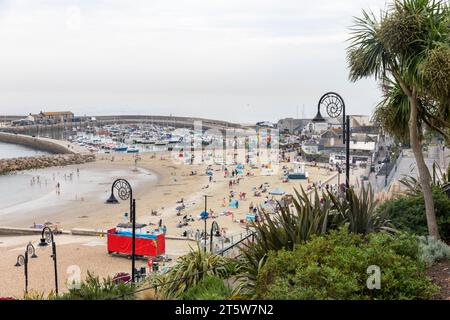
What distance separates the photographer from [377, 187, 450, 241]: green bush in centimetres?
874

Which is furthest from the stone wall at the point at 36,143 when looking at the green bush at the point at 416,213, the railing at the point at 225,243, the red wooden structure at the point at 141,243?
the green bush at the point at 416,213

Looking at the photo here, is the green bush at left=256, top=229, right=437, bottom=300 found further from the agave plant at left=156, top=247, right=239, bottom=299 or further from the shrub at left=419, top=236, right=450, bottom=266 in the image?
the agave plant at left=156, top=247, right=239, bottom=299

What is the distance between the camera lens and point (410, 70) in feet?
25.3

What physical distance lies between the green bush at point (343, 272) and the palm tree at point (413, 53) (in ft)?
8.43

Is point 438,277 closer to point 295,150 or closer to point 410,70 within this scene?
point 410,70

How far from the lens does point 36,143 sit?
97.0 metres

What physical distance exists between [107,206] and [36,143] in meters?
67.9

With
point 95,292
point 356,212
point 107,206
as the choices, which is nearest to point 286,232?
point 356,212

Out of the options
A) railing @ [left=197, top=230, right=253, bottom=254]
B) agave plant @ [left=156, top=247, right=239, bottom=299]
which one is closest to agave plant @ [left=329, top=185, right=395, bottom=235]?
railing @ [left=197, top=230, right=253, bottom=254]

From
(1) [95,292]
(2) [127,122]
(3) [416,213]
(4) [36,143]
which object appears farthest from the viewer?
(2) [127,122]

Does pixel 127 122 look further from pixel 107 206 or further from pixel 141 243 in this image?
pixel 141 243

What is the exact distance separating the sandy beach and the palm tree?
42.0ft

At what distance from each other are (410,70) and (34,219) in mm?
28754
